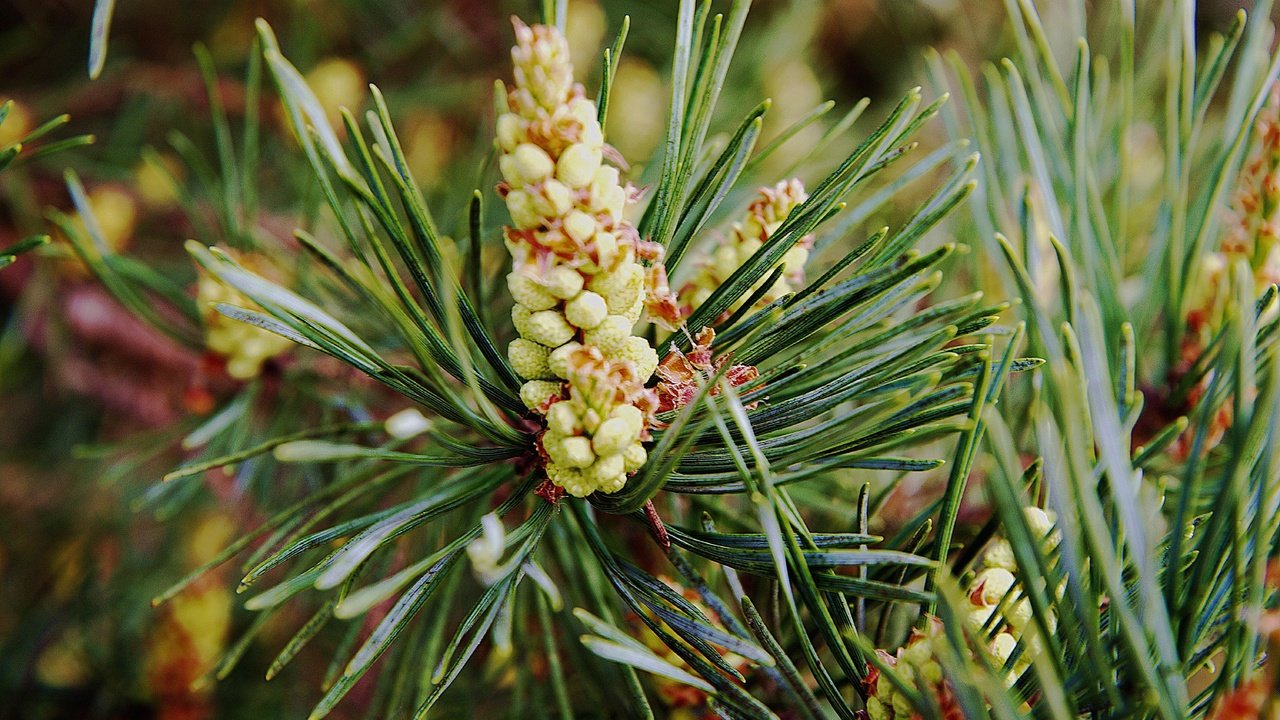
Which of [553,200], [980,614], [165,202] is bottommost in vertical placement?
[165,202]

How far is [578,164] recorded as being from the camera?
12.6 inches

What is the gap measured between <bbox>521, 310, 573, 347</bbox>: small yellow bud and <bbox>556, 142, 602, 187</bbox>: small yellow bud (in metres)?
0.05

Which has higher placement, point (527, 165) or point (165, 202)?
point (527, 165)

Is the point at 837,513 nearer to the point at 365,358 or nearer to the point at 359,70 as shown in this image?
the point at 365,358

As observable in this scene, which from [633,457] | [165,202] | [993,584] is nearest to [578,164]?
[633,457]

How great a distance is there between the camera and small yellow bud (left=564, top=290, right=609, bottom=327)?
A: 33 centimetres

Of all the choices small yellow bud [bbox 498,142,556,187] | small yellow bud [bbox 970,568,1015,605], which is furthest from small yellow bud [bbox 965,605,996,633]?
small yellow bud [bbox 498,142,556,187]

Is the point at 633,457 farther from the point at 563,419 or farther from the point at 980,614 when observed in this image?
the point at 980,614

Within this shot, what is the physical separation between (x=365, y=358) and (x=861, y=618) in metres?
0.27

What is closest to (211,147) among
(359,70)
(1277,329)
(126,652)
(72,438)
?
(359,70)

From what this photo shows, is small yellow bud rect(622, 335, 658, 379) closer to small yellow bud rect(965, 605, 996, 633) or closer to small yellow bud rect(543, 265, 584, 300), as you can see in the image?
small yellow bud rect(543, 265, 584, 300)

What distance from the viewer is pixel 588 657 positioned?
1.60 ft

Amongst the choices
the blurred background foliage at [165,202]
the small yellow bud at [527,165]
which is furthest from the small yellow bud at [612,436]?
the blurred background foliage at [165,202]

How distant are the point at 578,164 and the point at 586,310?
57 millimetres
